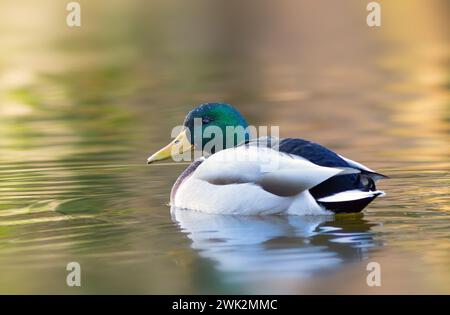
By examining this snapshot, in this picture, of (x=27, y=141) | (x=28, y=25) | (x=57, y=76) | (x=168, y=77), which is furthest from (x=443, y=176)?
(x=28, y=25)

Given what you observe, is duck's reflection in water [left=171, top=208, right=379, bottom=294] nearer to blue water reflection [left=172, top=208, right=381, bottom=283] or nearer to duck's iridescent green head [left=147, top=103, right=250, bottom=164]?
blue water reflection [left=172, top=208, right=381, bottom=283]

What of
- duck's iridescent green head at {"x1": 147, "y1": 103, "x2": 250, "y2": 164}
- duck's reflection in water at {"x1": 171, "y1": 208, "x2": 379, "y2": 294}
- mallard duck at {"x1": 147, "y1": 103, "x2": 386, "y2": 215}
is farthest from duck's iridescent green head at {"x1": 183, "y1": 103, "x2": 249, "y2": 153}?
duck's reflection in water at {"x1": 171, "y1": 208, "x2": 379, "y2": 294}

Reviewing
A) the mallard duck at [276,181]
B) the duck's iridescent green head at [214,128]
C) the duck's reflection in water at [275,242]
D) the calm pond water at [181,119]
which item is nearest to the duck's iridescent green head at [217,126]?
the duck's iridescent green head at [214,128]

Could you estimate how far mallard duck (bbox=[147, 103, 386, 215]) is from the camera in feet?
28.6

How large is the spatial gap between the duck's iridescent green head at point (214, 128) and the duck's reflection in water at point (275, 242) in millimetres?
971

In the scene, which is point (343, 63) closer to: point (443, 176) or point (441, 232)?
point (443, 176)

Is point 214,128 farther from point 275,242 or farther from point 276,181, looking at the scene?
point 275,242

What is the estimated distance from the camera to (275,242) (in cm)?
809

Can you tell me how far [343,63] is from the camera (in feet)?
69.8

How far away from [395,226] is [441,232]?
16.5 inches

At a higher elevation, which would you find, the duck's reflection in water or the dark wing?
the dark wing

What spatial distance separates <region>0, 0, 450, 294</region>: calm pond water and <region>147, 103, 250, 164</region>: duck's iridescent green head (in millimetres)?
544

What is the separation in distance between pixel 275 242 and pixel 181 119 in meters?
6.92

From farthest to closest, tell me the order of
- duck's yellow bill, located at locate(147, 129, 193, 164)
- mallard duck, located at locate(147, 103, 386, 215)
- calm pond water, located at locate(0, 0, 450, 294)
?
duck's yellow bill, located at locate(147, 129, 193, 164) → mallard duck, located at locate(147, 103, 386, 215) → calm pond water, located at locate(0, 0, 450, 294)
